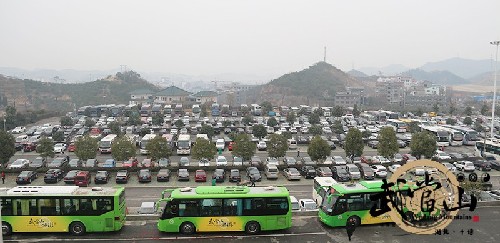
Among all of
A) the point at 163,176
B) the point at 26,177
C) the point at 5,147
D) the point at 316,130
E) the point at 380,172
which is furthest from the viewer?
the point at 316,130

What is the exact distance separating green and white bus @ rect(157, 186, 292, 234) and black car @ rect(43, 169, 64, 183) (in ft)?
32.5

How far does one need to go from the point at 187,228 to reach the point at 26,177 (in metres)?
11.2

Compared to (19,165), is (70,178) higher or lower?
lower

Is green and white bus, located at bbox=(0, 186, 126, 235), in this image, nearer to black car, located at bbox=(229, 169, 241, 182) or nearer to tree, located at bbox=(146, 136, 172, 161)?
black car, located at bbox=(229, 169, 241, 182)

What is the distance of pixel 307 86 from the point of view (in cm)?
9531

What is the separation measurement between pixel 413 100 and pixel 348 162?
222ft

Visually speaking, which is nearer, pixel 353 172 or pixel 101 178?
pixel 101 178

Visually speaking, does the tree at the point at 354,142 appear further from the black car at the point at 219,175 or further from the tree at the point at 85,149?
the tree at the point at 85,149

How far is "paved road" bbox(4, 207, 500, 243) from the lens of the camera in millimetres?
10764

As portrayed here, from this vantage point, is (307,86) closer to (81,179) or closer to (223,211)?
(81,179)

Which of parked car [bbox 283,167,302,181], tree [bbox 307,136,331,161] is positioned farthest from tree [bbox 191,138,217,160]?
tree [bbox 307,136,331,161]

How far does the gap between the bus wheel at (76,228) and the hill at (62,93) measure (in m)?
69.4

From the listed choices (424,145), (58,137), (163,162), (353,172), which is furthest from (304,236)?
(58,137)

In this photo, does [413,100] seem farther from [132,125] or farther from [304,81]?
[132,125]
